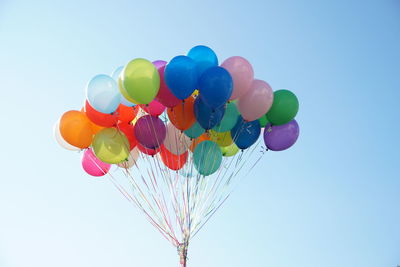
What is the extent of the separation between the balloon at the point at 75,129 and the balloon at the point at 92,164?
0.55 meters

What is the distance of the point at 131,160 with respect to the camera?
759 centimetres

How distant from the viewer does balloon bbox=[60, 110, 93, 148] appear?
6930mm

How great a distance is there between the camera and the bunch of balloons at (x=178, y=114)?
6.32 m

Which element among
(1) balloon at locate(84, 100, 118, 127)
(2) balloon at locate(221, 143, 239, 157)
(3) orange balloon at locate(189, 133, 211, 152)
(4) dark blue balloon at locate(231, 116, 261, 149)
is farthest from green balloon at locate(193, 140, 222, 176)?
(1) balloon at locate(84, 100, 118, 127)

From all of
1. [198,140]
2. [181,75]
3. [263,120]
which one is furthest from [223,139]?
[181,75]

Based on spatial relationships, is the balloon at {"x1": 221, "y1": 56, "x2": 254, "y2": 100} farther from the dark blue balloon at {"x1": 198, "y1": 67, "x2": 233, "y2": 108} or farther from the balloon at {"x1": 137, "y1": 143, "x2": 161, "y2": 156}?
the balloon at {"x1": 137, "y1": 143, "x2": 161, "y2": 156}

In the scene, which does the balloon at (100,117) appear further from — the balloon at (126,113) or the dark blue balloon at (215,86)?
the dark blue balloon at (215,86)

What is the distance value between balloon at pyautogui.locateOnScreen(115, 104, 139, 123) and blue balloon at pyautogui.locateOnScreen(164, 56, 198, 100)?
1.04 metres

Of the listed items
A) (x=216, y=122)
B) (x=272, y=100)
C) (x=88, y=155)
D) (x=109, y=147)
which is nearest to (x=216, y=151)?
(x=216, y=122)

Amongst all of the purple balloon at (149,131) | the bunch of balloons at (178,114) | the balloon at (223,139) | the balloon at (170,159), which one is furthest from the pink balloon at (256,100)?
the balloon at (170,159)

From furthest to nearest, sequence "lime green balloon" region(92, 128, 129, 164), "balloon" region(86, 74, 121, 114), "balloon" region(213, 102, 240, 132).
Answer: "balloon" region(213, 102, 240, 132) → "lime green balloon" region(92, 128, 129, 164) → "balloon" region(86, 74, 121, 114)

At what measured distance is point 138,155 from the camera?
308 inches

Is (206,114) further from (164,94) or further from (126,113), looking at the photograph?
(126,113)

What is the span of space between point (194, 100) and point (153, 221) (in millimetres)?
2052
